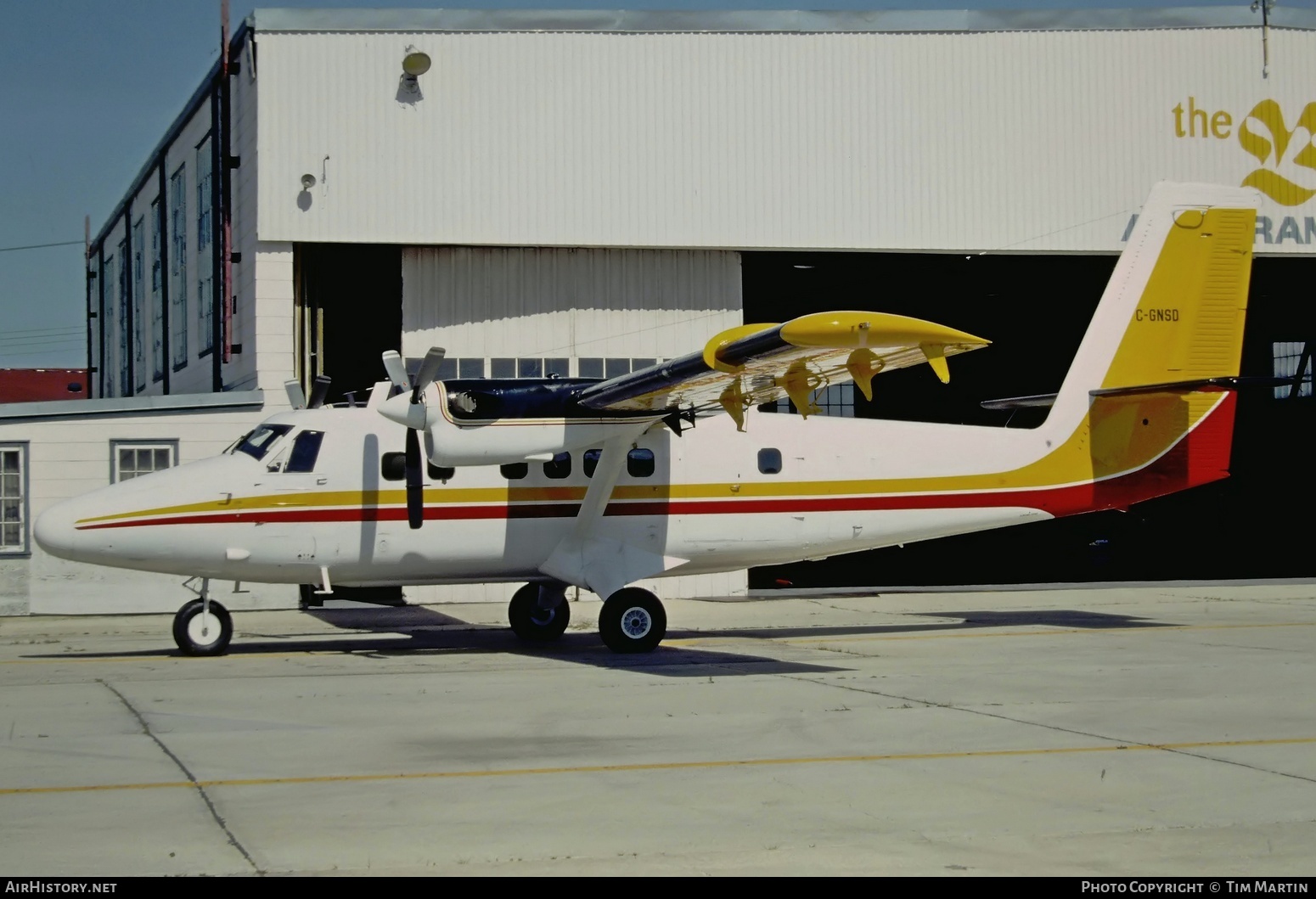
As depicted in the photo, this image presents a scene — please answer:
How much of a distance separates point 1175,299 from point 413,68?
43.8 ft

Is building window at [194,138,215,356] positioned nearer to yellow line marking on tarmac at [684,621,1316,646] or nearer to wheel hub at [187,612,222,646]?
wheel hub at [187,612,222,646]

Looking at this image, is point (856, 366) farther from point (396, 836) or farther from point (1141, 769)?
point (396, 836)

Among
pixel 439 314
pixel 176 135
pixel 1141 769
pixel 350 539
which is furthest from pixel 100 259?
pixel 1141 769

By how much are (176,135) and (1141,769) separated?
29.6m

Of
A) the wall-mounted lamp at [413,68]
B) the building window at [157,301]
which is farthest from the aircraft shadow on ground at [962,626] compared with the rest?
the building window at [157,301]

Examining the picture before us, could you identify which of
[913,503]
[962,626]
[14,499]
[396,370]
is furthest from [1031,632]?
[14,499]

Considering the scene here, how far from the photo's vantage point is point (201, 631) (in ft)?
50.9

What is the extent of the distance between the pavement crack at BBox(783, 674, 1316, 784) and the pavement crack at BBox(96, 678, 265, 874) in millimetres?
5788

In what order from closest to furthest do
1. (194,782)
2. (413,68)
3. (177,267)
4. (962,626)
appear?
(194,782) < (962,626) < (413,68) < (177,267)

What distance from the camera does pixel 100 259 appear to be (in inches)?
1996

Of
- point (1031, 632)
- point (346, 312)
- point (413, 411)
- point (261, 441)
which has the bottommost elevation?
point (1031, 632)

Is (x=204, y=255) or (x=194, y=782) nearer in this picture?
(x=194, y=782)

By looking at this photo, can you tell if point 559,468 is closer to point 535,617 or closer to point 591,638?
point 535,617

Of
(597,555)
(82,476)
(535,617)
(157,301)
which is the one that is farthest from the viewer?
(157,301)
